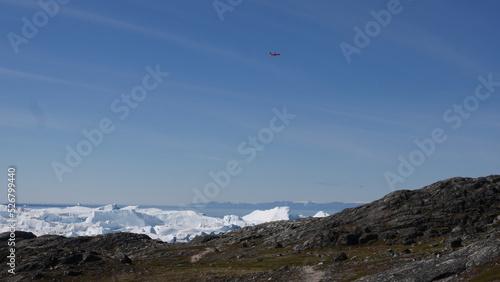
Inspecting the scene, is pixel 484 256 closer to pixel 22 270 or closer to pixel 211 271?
pixel 211 271

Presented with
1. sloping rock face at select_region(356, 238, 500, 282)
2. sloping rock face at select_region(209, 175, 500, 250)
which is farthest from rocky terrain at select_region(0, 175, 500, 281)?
sloping rock face at select_region(209, 175, 500, 250)

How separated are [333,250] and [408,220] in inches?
1008

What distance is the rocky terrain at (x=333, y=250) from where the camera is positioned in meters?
57.1

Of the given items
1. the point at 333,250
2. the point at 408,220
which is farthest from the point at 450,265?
the point at 408,220

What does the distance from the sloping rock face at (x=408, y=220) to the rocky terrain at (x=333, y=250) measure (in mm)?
247

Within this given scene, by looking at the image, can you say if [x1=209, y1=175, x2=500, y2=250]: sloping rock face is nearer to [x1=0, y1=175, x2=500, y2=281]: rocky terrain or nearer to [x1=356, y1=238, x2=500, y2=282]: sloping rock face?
[x1=0, y1=175, x2=500, y2=281]: rocky terrain

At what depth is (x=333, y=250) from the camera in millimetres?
98250

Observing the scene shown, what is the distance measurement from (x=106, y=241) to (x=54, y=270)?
189 ft

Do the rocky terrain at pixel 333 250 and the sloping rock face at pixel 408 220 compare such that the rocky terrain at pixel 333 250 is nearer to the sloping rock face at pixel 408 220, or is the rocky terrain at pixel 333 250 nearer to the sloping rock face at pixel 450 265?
the sloping rock face at pixel 450 265

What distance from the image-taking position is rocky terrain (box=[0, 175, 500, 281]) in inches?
2249

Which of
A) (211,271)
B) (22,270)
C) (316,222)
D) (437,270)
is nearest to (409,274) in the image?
(437,270)

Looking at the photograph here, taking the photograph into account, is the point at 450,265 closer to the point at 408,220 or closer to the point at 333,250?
the point at 333,250

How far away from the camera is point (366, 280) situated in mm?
50250

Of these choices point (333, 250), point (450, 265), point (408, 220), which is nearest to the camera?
point (450, 265)
